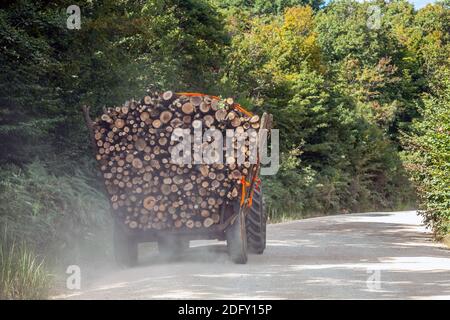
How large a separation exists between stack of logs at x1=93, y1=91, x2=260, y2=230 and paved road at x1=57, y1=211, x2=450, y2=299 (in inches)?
32.7

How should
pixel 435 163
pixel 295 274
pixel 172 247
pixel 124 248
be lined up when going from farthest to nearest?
pixel 435 163
pixel 172 247
pixel 124 248
pixel 295 274

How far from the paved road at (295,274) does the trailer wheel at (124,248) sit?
0.86 feet

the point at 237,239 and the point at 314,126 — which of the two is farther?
the point at 314,126

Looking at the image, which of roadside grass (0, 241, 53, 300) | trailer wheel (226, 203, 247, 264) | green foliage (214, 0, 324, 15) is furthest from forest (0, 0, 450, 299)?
trailer wheel (226, 203, 247, 264)

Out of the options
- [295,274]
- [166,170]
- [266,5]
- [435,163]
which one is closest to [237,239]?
[295,274]

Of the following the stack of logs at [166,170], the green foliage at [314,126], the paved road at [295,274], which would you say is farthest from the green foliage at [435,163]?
the green foliage at [314,126]

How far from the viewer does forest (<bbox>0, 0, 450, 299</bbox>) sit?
12141 millimetres

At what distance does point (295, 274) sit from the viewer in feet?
34.8

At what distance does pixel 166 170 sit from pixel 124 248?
1.46 meters

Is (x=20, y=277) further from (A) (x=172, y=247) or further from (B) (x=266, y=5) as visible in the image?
(B) (x=266, y=5)

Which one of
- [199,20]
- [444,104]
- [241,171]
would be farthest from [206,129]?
[199,20]

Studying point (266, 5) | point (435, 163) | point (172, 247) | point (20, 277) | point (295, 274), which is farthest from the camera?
point (266, 5)

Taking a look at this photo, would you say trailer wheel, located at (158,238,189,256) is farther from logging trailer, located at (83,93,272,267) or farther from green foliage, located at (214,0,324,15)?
green foliage, located at (214,0,324,15)

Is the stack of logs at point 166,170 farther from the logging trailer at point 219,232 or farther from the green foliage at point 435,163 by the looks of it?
the green foliage at point 435,163
